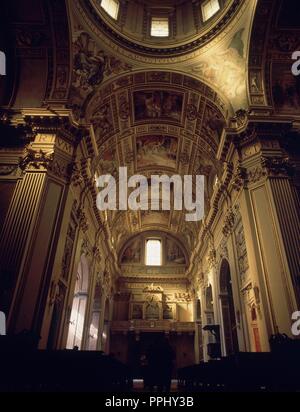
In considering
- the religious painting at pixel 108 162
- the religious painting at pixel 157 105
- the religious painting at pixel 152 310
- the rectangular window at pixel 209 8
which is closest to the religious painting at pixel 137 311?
the religious painting at pixel 152 310

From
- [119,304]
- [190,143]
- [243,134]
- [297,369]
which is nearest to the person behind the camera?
[297,369]

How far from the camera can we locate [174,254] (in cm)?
2405

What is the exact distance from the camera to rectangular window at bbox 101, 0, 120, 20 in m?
11.9

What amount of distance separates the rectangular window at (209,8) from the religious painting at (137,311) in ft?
62.9

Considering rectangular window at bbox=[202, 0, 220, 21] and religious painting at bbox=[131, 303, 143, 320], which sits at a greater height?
rectangular window at bbox=[202, 0, 220, 21]

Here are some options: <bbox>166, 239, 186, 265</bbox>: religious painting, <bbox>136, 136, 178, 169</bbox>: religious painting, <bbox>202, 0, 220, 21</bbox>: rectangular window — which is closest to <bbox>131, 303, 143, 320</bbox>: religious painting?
<bbox>166, 239, 186, 265</bbox>: religious painting

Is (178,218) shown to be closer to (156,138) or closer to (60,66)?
(156,138)

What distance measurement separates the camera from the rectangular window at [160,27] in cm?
1296

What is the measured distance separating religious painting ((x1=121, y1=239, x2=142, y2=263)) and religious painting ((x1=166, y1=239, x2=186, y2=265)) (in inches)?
94.7

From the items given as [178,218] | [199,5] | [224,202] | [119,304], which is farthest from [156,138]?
[119,304]

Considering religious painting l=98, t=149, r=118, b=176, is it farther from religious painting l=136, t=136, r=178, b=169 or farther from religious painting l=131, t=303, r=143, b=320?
religious painting l=131, t=303, r=143, b=320

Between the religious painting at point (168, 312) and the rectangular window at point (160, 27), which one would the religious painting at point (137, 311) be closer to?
the religious painting at point (168, 312)

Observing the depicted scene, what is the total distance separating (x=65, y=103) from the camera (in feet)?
32.3

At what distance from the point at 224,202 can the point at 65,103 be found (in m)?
7.22
